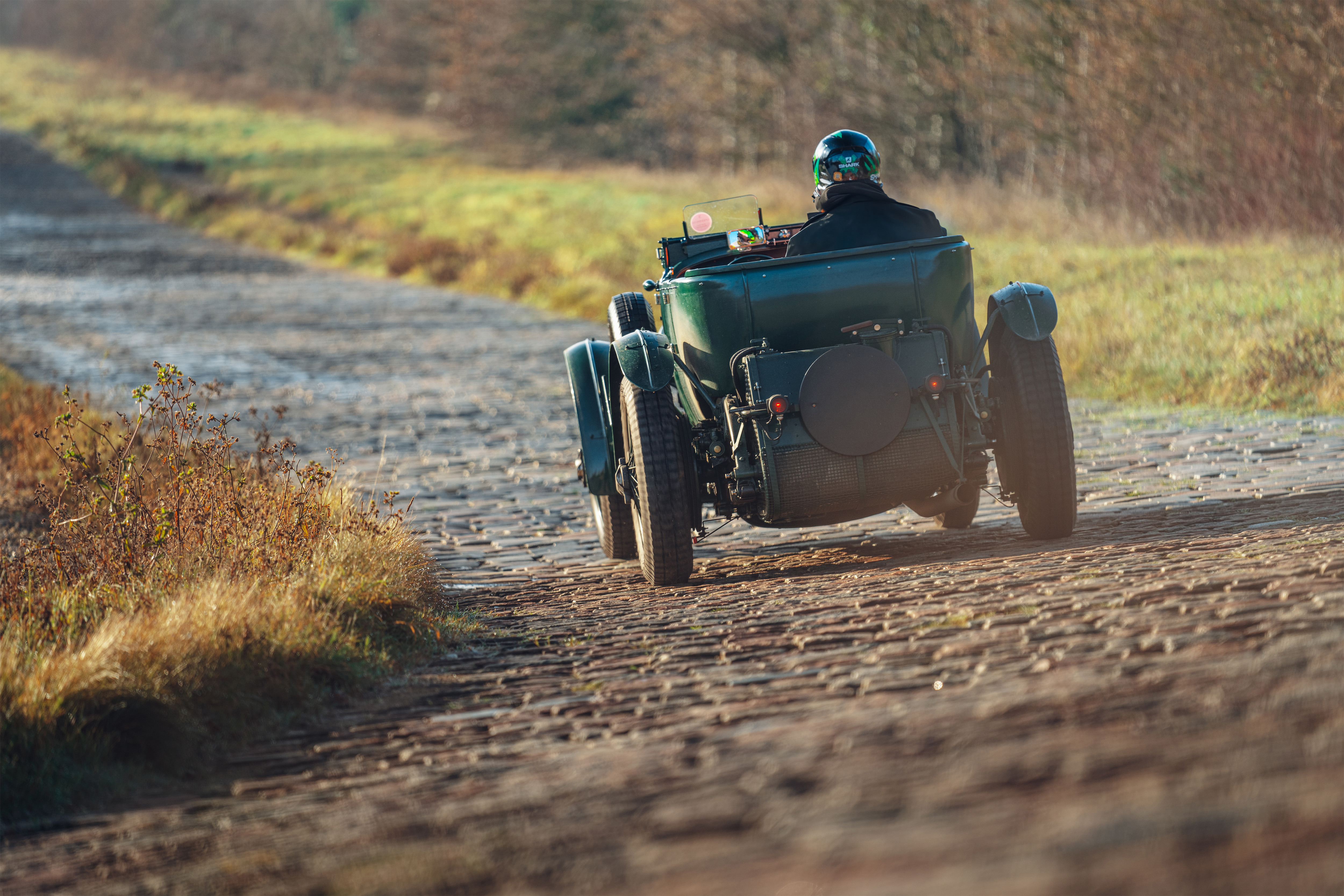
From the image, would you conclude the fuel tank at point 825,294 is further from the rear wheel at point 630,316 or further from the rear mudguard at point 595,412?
the rear wheel at point 630,316

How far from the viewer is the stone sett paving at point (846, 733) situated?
2932 millimetres

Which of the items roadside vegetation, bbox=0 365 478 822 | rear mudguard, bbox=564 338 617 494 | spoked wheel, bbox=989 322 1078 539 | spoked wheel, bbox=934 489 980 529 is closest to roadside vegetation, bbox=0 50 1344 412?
spoked wheel, bbox=934 489 980 529

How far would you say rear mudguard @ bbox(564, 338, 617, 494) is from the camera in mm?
7145

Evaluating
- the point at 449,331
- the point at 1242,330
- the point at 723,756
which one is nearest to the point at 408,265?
the point at 449,331

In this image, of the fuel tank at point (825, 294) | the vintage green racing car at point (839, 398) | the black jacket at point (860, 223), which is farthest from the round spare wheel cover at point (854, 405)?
the black jacket at point (860, 223)

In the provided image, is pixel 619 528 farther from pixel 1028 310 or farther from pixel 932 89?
pixel 932 89

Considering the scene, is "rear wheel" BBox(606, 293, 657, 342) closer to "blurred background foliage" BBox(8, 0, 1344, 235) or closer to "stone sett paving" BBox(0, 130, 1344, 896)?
"stone sett paving" BBox(0, 130, 1344, 896)

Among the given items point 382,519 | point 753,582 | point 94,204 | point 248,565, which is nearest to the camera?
point 248,565

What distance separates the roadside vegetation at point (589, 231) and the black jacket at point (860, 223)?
16.8 feet

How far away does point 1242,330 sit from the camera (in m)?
12.4

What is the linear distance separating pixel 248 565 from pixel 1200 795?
14.2 feet

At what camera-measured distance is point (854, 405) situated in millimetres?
6215

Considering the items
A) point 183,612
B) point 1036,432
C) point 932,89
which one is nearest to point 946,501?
point 1036,432

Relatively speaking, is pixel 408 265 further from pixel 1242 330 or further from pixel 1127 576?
pixel 1127 576
